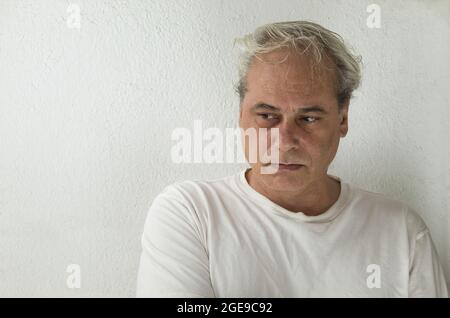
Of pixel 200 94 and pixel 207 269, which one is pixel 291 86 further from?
pixel 207 269

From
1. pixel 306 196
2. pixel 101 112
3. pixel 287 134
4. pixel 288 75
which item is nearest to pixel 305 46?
pixel 288 75

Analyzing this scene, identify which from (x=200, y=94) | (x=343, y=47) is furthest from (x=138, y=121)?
(x=343, y=47)

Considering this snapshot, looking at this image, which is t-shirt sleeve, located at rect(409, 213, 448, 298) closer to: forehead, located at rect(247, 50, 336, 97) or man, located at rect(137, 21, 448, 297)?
man, located at rect(137, 21, 448, 297)

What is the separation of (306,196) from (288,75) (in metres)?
0.28

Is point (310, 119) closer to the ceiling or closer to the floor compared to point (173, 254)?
closer to the ceiling

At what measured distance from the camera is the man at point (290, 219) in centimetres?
105

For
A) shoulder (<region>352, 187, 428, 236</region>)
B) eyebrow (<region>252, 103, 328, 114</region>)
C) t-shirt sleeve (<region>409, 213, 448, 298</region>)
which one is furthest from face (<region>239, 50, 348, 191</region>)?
t-shirt sleeve (<region>409, 213, 448, 298</region>)

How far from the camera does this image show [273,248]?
42.7 inches

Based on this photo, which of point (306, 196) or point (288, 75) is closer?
point (288, 75)

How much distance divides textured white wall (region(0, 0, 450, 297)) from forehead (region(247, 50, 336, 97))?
3.1 inches

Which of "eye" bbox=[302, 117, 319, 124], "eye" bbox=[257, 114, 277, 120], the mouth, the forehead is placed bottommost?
the mouth

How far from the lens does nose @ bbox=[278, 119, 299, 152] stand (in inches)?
42.1

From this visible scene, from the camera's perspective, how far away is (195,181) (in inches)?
45.0

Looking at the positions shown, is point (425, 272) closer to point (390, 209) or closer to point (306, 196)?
point (390, 209)
